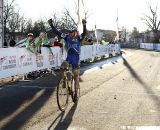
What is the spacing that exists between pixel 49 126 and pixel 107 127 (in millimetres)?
1108

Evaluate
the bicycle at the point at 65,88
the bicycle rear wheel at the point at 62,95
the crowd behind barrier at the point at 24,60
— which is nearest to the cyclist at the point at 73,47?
the bicycle at the point at 65,88

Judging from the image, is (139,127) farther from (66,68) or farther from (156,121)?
(66,68)

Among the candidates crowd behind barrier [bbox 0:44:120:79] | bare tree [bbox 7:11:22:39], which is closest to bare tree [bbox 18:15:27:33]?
bare tree [bbox 7:11:22:39]

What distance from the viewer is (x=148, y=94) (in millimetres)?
13289

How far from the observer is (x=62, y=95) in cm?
1012

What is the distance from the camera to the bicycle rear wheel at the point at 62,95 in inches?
388

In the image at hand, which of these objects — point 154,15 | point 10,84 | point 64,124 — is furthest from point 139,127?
point 154,15

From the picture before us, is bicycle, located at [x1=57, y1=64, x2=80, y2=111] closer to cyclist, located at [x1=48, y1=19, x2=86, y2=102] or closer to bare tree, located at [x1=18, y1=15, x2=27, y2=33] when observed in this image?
cyclist, located at [x1=48, y1=19, x2=86, y2=102]

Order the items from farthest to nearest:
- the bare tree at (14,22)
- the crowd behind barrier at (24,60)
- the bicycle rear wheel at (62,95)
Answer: the bare tree at (14,22) < the crowd behind barrier at (24,60) < the bicycle rear wheel at (62,95)

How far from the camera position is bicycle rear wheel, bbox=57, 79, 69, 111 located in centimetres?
987

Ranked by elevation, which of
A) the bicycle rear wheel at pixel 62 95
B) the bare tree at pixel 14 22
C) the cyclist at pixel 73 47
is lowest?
the bicycle rear wheel at pixel 62 95

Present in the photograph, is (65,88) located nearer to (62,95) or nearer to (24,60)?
(62,95)

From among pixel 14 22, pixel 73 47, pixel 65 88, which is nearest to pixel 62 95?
pixel 65 88

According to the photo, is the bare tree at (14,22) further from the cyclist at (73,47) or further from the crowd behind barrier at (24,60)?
the cyclist at (73,47)
